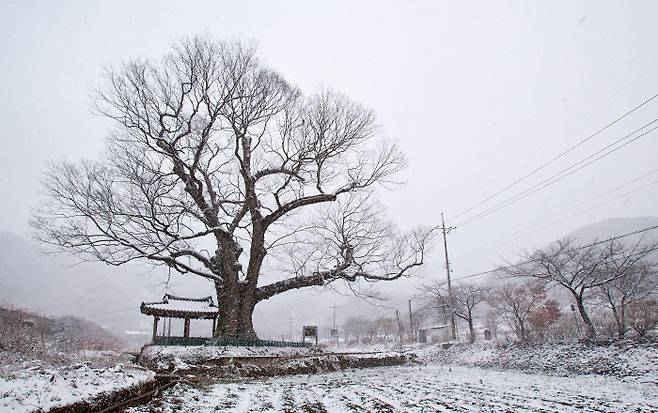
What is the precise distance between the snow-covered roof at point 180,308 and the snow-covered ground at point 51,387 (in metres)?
11.7

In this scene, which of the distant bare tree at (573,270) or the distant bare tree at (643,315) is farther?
the distant bare tree at (573,270)

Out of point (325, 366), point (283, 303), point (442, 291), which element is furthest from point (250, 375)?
point (283, 303)

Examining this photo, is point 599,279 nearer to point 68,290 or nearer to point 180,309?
point 180,309

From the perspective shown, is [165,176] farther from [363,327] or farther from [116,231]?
[363,327]

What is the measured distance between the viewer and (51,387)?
172 inches

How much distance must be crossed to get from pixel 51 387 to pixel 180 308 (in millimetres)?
13703

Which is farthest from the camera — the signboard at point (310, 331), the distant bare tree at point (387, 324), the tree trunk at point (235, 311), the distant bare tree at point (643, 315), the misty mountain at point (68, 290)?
the misty mountain at point (68, 290)

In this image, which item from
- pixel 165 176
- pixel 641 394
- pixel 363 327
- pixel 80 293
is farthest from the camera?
pixel 80 293

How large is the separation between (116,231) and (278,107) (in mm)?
7803

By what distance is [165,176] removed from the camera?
1401 centimetres

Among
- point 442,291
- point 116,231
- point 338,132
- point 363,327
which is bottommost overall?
point 363,327

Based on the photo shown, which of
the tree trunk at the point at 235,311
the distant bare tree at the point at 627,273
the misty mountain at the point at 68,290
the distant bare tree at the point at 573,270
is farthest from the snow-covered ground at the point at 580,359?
the misty mountain at the point at 68,290

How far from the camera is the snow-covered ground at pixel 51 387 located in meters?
3.67

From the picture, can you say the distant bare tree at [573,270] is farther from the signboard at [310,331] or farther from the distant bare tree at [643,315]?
the signboard at [310,331]
